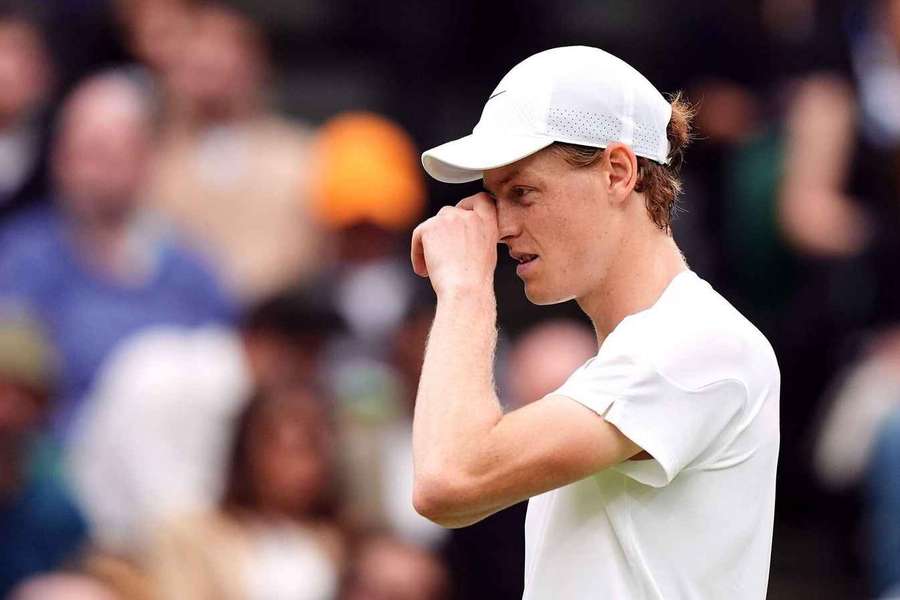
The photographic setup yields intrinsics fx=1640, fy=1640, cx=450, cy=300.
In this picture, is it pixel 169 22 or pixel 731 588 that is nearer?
pixel 731 588

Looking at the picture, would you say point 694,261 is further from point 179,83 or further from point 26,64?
point 26,64

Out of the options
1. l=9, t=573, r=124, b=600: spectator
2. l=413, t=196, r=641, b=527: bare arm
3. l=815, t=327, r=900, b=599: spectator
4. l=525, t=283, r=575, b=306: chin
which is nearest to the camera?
l=413, t=196, r=641, b=527: bare arm

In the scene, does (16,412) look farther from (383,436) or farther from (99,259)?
(383,436)

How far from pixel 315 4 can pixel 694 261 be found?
3.00m

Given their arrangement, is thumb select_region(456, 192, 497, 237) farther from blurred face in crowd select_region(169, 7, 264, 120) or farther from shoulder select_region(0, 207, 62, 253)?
blurred face in crowd select_region(169, 7, 264, 120)

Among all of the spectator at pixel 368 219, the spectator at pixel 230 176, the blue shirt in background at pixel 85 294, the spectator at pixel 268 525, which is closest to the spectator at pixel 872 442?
the spectator at pixel 368 219

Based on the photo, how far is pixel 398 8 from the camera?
8.69 m

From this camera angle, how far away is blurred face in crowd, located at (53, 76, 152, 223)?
655cm

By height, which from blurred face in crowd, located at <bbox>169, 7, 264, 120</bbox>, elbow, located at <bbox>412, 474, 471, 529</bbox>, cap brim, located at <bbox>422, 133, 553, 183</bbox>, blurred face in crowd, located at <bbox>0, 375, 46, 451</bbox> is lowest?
blurred face in crowd, located at <bbox>0, 375, 46, 451</bbox>

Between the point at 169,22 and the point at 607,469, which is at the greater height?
the point at 169,22

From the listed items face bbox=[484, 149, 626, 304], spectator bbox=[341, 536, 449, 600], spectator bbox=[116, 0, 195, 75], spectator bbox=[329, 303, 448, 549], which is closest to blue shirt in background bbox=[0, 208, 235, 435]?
spectator bbox=[329, 303, 448, 549]

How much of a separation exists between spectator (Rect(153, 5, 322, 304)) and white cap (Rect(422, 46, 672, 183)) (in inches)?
159

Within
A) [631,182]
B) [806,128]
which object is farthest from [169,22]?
[631,182]

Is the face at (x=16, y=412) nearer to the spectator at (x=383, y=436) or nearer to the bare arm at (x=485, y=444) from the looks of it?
the spectator at (x=383, y=436)
